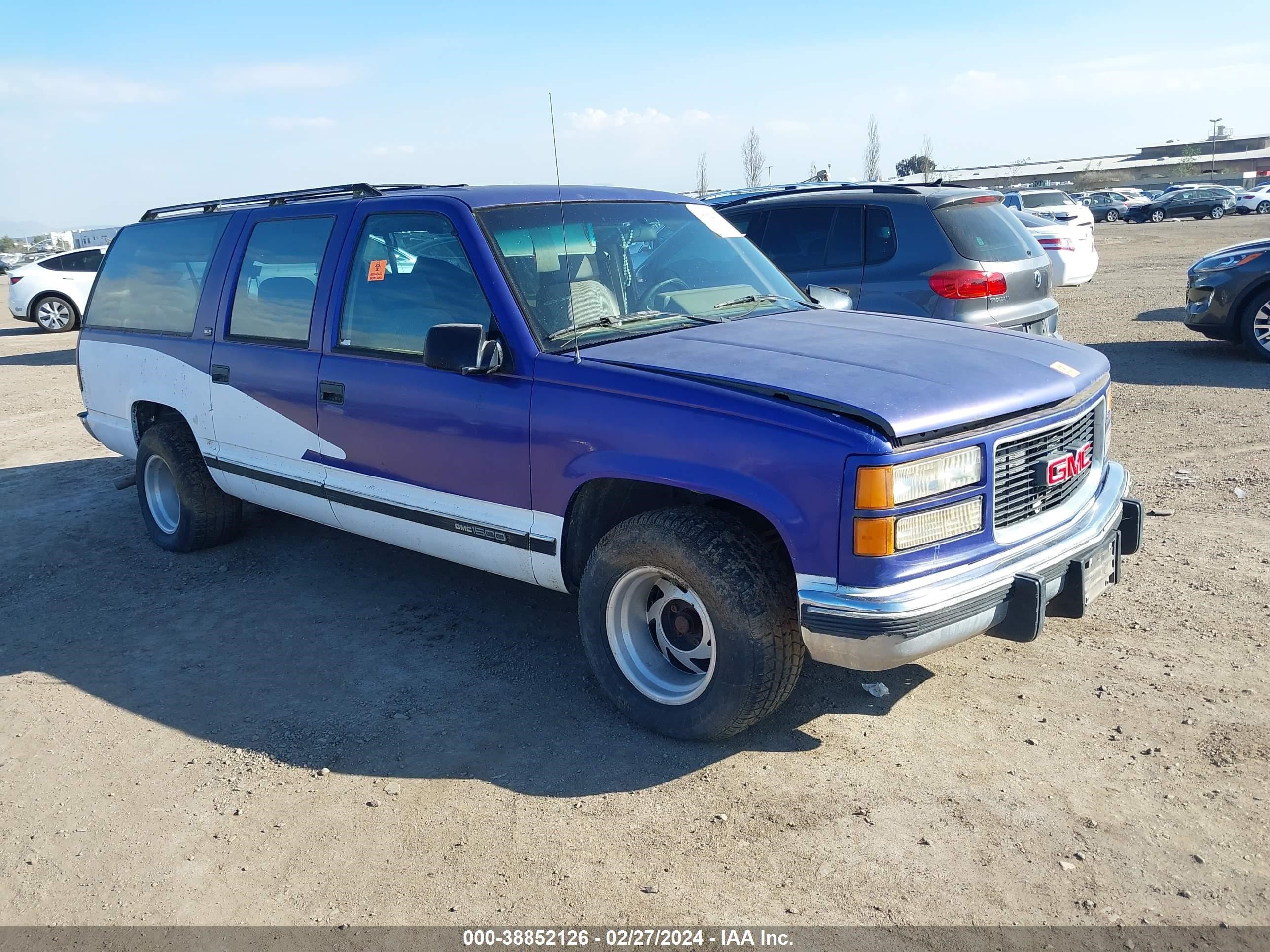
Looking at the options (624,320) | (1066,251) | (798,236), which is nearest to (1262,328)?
(798,236)

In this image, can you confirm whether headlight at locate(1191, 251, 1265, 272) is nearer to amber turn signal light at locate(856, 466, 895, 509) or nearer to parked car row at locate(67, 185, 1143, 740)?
parked car row at locate(67, 185, 1143, 740)

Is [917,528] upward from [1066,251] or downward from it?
downward

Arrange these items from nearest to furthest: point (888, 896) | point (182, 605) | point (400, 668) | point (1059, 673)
A: point (888, 896)
point (1059, 673)
point (400, 668)
point (182, 605)

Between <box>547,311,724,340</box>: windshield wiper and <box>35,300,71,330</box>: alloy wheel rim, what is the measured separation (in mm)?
19205

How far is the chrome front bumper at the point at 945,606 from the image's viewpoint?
3180 mm

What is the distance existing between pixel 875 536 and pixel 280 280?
3376 mm

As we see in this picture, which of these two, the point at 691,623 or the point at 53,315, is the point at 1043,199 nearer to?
the point at 53,315

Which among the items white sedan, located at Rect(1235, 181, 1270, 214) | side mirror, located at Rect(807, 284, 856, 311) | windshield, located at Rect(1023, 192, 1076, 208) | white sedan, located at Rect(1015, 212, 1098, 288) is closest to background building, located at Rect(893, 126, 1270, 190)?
white sedan, located at Rect(1235, 181, 1270, 214)

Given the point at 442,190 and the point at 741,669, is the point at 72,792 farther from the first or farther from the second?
the point at 442,190

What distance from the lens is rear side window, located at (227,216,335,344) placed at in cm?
488

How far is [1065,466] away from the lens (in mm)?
3730

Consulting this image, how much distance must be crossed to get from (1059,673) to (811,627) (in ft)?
4.81

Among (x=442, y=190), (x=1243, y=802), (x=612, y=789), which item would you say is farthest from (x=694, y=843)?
(x=442, y=190)

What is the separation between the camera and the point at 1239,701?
381 centimetres
